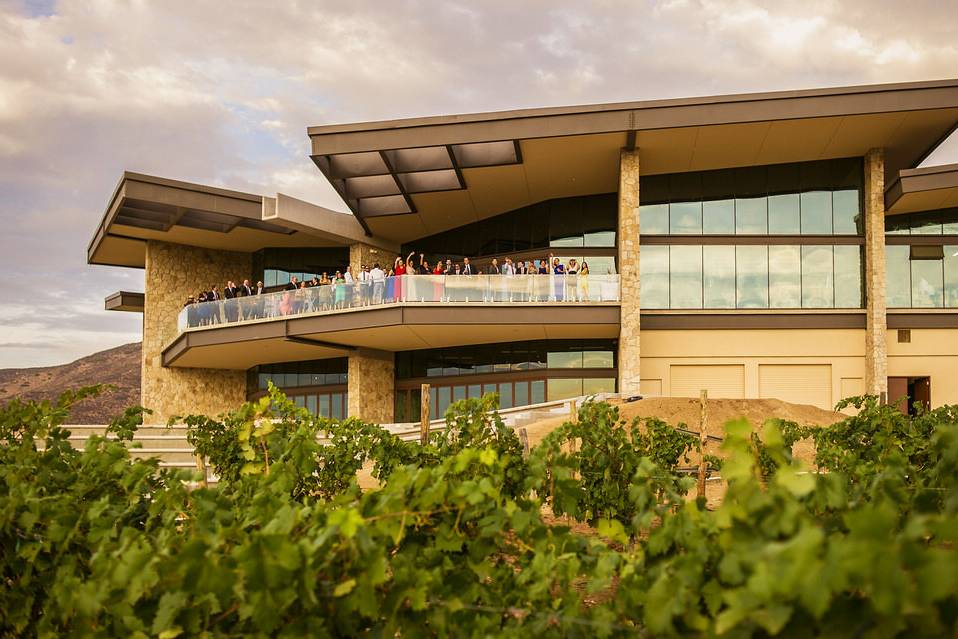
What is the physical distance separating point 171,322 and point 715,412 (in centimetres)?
2383

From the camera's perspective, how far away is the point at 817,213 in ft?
83.6

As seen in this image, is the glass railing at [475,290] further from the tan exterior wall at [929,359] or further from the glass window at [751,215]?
the tan exterior wall at [929,359]

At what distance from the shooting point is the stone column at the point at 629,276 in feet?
76.6

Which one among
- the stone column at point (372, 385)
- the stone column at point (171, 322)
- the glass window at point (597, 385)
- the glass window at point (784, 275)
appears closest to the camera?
the glass window at point (784, 275)

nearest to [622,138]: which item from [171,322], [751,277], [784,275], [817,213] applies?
[751,277]

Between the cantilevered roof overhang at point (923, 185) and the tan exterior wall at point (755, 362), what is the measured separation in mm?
4699

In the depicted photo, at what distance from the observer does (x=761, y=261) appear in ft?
83.5

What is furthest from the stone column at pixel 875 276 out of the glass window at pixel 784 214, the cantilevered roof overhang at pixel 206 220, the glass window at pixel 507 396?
the cantilevered roof overhang at pixel 206 220

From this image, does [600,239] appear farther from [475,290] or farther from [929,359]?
[929,359]

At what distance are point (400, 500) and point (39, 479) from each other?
10.2 feet

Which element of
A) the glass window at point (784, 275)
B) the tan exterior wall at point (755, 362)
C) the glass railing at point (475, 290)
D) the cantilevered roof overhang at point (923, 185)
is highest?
the cantilevered roof overhang at point (923, 185)

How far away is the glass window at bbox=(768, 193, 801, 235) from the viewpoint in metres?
25.5

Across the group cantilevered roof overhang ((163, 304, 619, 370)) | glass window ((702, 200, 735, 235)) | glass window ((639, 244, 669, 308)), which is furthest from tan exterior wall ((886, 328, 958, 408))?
cantilevered roof overhang ((163, 304, 619, 370))

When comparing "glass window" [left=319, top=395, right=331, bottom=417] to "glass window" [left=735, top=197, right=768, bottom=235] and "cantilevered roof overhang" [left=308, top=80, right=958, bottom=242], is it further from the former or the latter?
"glass window" [left=735, top=197, right=768, bottom=235]
